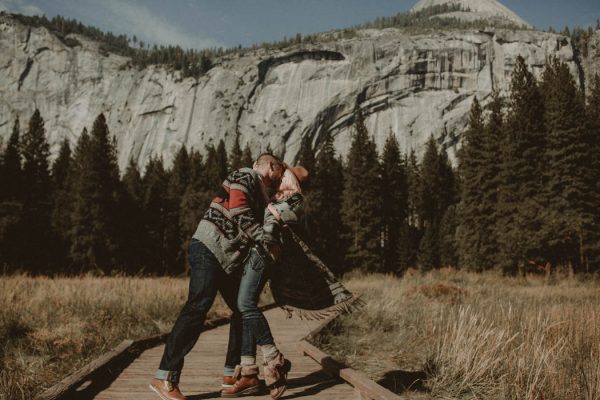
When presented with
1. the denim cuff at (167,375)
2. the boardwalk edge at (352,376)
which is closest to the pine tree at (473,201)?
the boardwalk edge at (352,376)

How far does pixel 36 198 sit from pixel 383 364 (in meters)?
42.2

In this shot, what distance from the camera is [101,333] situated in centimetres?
625

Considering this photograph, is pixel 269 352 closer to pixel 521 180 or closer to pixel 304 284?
pixel 304 284

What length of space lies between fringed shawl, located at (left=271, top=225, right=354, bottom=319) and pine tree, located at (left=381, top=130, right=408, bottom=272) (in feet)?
141

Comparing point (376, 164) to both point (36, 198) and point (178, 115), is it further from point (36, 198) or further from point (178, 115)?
point (178, 115)

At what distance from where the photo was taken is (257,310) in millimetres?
3805

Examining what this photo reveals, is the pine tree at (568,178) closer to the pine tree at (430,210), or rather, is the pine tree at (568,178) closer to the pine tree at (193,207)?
the pine tree at (430,210)

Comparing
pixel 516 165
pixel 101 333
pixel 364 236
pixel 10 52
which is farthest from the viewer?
pixel 10 52

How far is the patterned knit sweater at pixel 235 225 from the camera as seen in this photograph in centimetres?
361

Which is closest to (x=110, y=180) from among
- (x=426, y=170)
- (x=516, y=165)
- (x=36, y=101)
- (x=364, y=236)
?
(x=364, y=236)

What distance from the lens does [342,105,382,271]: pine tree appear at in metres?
41.5

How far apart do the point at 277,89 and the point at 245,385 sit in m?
96.9

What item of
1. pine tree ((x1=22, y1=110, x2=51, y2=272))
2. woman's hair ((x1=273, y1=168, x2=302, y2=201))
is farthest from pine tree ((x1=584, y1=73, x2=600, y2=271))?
pine tree ((x1=22, y1=110, x2=51, y2=272))

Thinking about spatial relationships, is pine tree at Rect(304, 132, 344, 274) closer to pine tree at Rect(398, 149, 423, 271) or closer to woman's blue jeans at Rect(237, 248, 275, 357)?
pine tree at Rect(398, 149, 423, 271)
